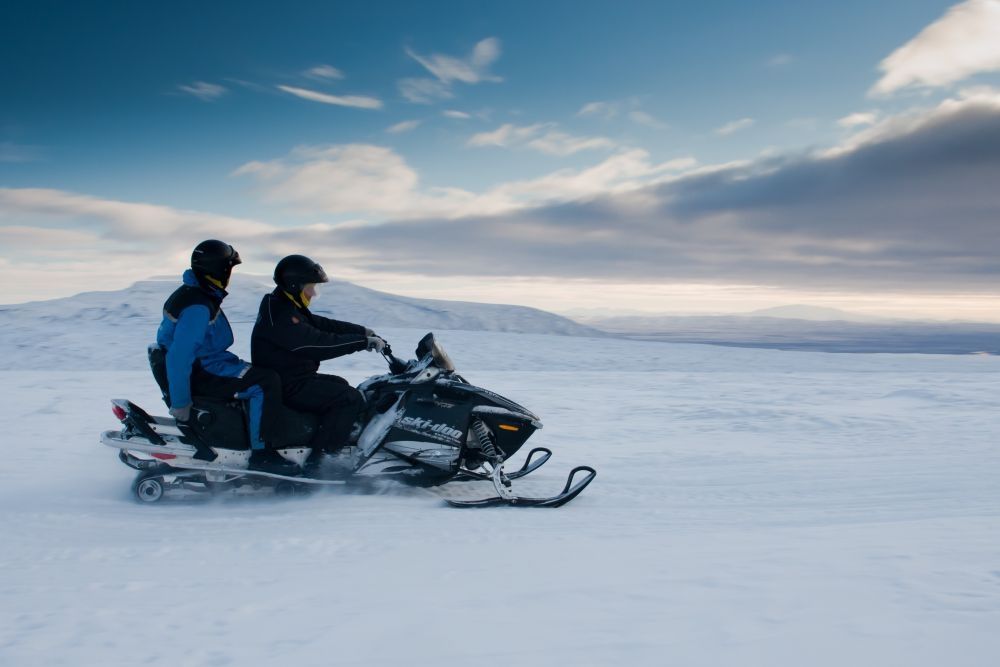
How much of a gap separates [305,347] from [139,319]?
76.5 feet

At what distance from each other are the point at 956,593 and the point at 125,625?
11.1 feet

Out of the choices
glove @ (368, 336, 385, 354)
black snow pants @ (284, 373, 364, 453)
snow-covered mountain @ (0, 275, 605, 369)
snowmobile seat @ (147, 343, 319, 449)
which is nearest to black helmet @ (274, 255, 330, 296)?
glove @ (368, 336, 385, 354)

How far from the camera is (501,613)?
2781 mm

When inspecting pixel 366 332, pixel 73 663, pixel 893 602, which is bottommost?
pixel 73 663

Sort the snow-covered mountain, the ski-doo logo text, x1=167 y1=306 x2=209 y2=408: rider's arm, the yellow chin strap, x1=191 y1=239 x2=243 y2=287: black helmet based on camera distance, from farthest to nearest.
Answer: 1. the snow-covered mountain
2. the ski-doo logo text
3. the yellow chin strap
4. x1=191 y1=239 x2=243 y2=287: black helmet
5. x1=167 y1=306 x2=209 y2=408: rider's arm

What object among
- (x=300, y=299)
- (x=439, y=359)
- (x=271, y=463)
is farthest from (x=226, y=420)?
(x=439, y=359)

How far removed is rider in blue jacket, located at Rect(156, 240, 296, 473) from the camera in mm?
4562

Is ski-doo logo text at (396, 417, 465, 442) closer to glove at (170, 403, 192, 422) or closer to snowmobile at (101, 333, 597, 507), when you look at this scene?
snowmobile at (101, 333, 597, 507)

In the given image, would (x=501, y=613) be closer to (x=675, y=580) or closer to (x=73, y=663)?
(x=675, y=580)

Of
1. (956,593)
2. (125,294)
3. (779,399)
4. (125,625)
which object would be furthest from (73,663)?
(125,294)

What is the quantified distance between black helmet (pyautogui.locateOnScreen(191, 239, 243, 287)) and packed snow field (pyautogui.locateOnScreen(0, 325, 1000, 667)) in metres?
1.62

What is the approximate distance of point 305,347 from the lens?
487cm

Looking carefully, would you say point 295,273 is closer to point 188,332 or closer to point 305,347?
point 305,347

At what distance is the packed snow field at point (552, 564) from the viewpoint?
248 cm
